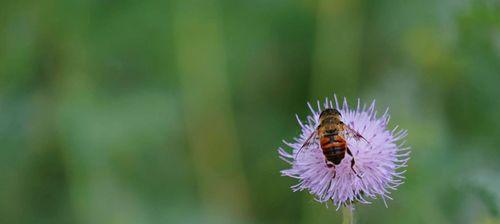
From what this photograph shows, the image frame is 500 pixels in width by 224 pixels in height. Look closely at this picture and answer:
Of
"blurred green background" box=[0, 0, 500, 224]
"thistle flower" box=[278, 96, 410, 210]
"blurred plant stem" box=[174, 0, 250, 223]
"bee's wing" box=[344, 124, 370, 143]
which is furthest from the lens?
"blurred plant stem" box=[174, 0, 250, 223]

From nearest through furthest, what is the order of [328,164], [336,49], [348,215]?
[348,215], [328,164], [336,49]

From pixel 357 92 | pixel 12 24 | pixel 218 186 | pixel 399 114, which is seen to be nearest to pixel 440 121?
pixel 399 114

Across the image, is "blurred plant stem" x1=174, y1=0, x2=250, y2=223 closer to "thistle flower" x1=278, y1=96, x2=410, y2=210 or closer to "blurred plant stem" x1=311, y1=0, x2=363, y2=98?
"blurred plant stem" x1=311, y1=0, x2=363, y2=98

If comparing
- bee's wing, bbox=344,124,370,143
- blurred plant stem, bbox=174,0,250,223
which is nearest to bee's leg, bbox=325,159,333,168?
bee's wing, bbox=344,124,370,143

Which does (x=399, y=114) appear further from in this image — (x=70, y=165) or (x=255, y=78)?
(x=70, y=165)

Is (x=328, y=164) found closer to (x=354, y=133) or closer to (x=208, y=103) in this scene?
(x=354, y=133)

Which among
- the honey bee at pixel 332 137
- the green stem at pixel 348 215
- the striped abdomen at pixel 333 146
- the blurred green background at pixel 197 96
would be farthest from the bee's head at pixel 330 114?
the blurred green background at pixel 197 96

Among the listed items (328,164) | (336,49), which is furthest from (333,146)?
(336,49)
